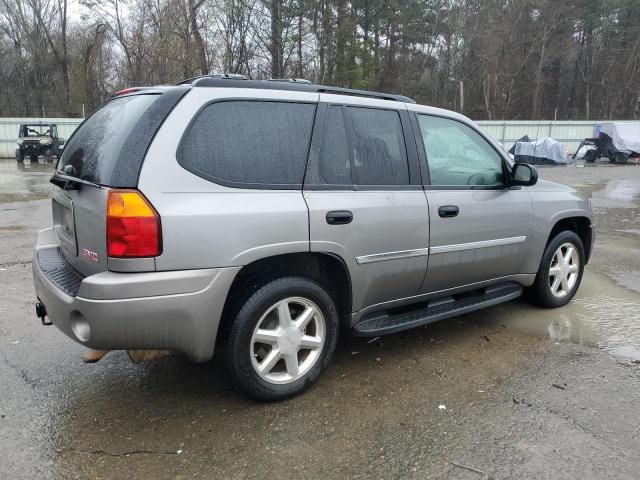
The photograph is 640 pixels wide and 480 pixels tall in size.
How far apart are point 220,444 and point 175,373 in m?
0.97

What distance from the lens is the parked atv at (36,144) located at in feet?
75.6

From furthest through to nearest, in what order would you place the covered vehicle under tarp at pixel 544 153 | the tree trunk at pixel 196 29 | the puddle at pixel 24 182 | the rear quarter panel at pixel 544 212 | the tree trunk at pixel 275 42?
1. the covered vehicle under tarp at pixel 544 153
2. the tree trunk at pixel 275 42
3. the tree trunk at pixel 196 29
4. the puddle at pixel 24 182
5. the rear quarter panel at pixel 544 212

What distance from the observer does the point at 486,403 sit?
10.4 feet

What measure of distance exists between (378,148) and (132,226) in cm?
172

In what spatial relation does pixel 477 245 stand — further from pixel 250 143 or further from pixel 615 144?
pixel 615 144

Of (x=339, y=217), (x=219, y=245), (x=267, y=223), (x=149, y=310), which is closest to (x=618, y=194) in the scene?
(x=339, y=217)

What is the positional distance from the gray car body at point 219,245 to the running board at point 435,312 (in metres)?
0.09

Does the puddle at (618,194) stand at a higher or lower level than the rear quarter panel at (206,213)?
lower

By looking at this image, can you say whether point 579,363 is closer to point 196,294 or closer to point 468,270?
point 468,270

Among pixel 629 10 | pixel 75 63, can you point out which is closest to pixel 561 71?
pixel 629 10

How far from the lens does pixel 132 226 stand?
2.58m

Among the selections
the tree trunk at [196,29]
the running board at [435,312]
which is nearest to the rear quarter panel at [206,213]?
the running board at [435,312]

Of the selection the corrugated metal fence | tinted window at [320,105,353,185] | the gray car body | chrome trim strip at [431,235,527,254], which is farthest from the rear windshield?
the corrugated metal fence

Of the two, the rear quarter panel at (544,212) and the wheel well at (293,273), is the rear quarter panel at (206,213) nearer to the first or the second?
the wheel well at (293,273)
